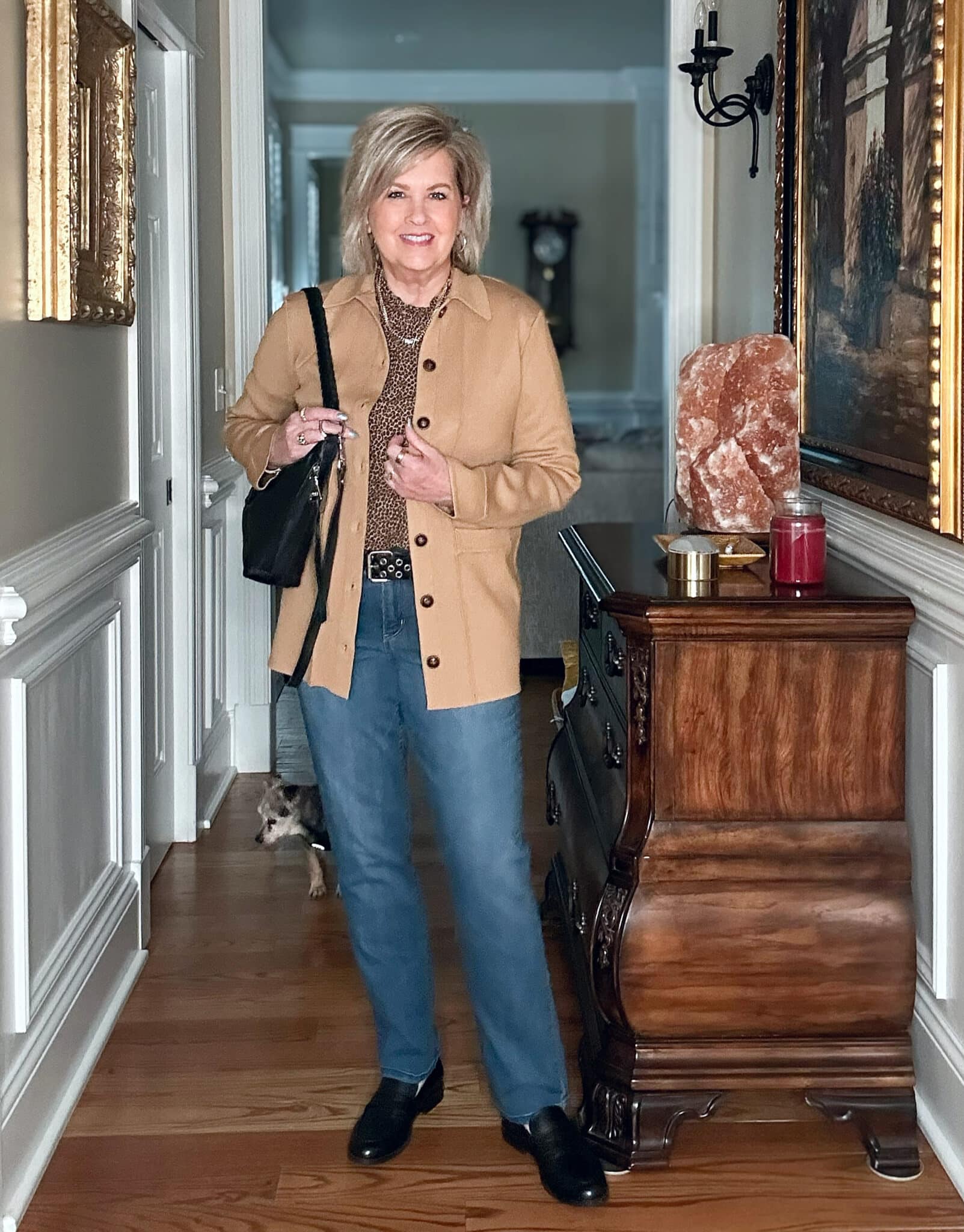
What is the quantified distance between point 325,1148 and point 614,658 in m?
0.95

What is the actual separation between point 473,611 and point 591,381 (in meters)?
9.36

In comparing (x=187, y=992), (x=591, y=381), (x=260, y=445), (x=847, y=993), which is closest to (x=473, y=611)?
(x=260, y=445)

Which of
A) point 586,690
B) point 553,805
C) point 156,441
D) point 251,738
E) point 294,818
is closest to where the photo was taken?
point 586,690

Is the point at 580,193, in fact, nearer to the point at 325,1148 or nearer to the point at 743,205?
the point at 743,205

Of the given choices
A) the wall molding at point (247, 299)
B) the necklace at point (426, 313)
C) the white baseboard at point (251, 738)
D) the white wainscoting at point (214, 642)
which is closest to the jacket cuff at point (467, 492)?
the necklace at point (426, 313)

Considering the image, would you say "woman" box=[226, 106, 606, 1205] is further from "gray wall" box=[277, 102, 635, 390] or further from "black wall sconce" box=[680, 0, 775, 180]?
"gray wall" box=[277, 102, 635, 390]

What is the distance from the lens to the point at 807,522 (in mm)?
2371

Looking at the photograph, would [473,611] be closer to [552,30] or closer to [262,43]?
A: [262,43]

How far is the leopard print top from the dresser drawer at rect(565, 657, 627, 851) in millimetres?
516

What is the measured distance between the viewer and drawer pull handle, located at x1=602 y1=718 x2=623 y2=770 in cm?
242

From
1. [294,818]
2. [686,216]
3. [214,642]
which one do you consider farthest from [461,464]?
[214,642]

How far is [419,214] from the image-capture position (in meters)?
2.09

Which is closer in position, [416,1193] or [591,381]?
[416,1193]

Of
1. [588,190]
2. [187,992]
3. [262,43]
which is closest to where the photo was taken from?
[187,992]
